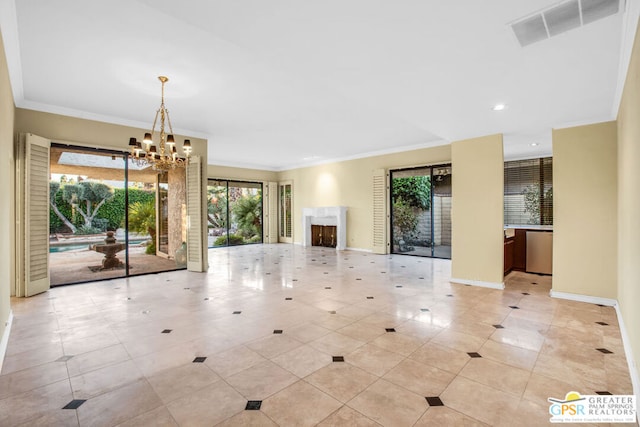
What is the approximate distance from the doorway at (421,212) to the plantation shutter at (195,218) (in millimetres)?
5636

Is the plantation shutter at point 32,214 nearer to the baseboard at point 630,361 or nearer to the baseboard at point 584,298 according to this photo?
the baseboard at point 630,361

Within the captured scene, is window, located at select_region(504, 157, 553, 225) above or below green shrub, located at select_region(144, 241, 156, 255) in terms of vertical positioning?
above

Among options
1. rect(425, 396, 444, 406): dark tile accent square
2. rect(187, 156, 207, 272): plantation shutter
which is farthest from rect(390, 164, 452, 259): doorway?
rect(425, 396, 444, 406): dark tile accent square

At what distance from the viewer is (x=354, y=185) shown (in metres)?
10.2

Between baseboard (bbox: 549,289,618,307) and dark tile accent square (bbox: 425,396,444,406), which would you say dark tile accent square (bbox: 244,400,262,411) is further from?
baseboard (bbox: 549,289,618,307)

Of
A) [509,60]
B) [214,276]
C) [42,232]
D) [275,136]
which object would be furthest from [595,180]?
[42,232]

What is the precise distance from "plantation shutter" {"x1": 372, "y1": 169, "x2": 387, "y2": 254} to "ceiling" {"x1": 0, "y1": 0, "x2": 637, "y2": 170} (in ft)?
11.7

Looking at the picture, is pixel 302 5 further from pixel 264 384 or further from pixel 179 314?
pixel 179 314

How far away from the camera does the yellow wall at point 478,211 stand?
5500 millimetres

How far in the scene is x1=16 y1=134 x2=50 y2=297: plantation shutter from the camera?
479 cm

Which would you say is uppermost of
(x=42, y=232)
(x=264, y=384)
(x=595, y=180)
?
(x=595, y=180)

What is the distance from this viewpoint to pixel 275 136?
24.4 feet

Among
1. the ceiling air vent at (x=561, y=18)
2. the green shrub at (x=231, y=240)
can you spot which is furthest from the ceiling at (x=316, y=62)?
the green shrub at (x=231, y=240)

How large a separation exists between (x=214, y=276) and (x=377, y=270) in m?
3.64
